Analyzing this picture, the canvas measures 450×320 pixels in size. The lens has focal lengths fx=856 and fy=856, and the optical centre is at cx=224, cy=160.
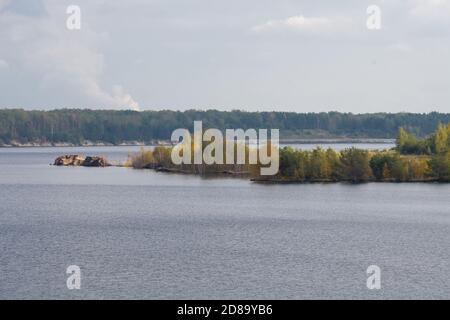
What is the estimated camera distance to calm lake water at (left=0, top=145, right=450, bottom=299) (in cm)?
3394

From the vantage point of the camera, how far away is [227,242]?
151 feet

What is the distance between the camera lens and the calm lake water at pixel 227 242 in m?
33.9

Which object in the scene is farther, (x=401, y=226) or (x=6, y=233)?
(x=401, y=226)

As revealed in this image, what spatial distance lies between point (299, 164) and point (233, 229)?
4086 centimetres

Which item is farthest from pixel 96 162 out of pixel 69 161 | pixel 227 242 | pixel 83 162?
pixel 227 242

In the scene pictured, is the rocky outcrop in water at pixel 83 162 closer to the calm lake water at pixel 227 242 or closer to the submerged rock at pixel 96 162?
the submerged rock at pixel 96 162

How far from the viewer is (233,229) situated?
51.6 metres

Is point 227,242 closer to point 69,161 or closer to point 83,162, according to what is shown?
point 83,162

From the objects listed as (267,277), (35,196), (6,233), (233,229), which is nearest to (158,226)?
(233,229)

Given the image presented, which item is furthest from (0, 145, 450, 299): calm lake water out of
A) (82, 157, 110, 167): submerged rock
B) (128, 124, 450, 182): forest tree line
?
(82, 157, 110, 167): submerged rock

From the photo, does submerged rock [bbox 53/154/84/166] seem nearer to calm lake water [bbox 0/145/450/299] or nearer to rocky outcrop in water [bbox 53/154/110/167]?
rocky outcrop in water [bbox 53/154/110/167]

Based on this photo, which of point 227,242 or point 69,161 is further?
point 69,161

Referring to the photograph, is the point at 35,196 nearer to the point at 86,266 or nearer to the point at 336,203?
the point at 336,203
